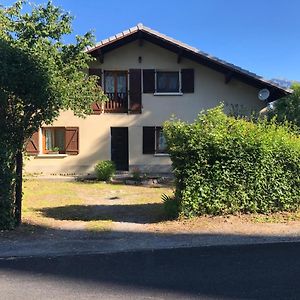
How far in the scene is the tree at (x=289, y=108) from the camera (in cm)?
2211

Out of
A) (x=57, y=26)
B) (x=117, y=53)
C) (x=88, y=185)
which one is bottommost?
(x=88, y=185)

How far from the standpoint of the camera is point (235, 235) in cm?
924

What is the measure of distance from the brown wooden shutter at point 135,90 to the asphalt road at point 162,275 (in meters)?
15.7

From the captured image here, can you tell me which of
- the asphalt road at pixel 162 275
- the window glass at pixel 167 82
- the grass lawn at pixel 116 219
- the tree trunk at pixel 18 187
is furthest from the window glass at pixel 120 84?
the asphalt road at pixel 162 275

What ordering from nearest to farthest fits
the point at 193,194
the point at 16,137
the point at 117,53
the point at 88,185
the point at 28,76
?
the point at 28,76
the point at 16,137
the point at 193,194
the point at 88,185
the point at 117,53

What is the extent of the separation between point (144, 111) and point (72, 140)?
148 inches

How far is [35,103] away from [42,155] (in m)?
14.3

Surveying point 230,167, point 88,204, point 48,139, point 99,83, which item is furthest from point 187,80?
point 230,167

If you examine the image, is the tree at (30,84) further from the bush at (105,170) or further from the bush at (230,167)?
the bush at (105,170)

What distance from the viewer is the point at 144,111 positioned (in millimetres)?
23359

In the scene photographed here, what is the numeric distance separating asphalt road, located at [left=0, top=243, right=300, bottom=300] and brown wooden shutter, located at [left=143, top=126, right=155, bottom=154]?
50.8 ft

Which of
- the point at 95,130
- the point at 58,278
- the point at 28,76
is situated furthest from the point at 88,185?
the point at 58,278

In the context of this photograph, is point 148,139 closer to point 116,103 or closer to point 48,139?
point 116,103

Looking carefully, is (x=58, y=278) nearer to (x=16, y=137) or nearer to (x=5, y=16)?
(x=16, y=137)
